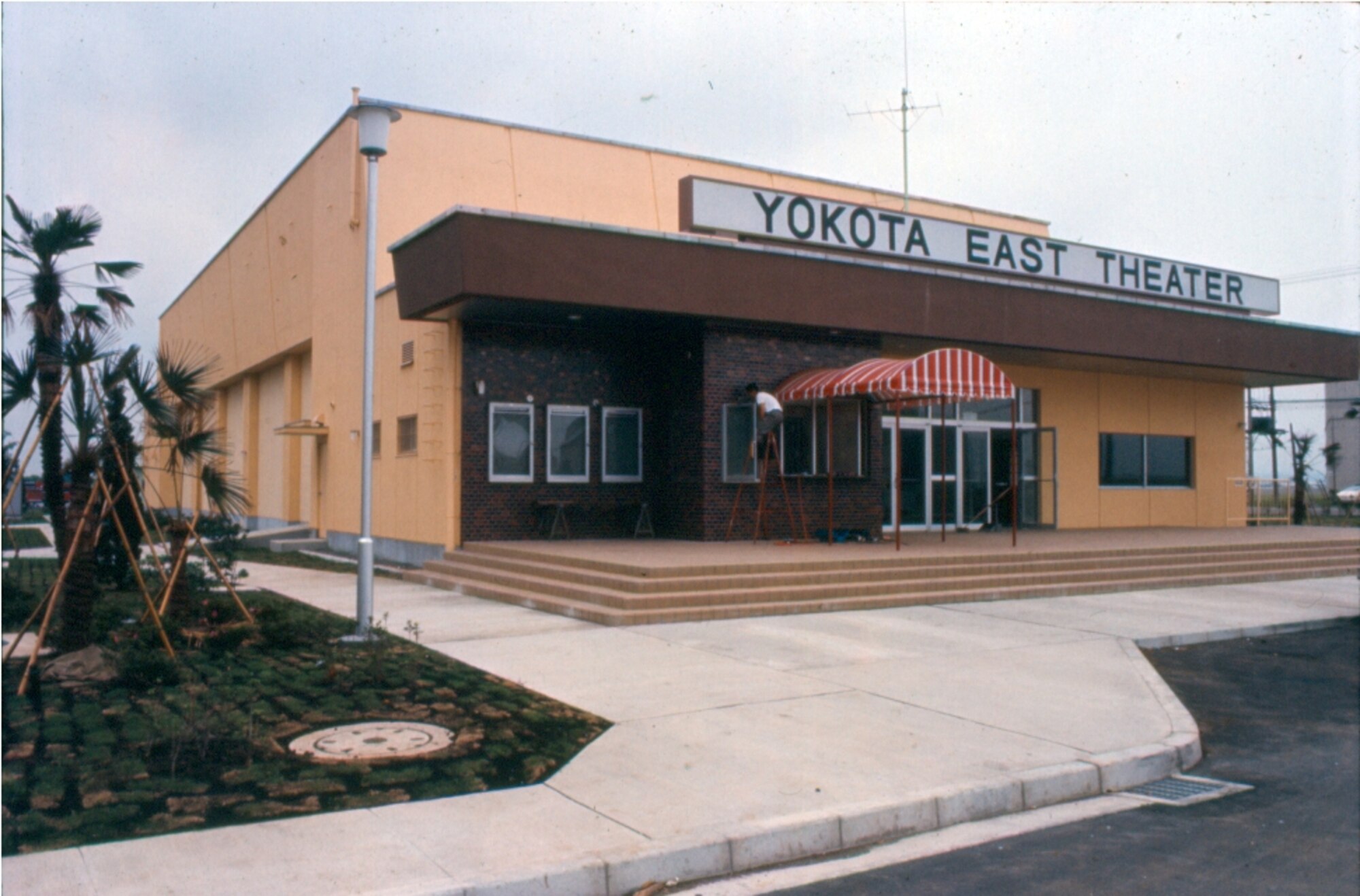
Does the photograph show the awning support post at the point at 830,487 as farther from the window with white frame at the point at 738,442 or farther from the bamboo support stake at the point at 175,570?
the bamboo support stake at the point at 175,570

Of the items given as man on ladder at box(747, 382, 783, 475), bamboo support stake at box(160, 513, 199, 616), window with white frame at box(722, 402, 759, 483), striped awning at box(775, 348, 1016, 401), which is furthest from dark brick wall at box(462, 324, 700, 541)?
bamboo support stake at box(160, 513, 199, 616)

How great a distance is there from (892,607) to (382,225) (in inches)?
545

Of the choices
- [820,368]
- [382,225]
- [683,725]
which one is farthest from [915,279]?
[683,725]

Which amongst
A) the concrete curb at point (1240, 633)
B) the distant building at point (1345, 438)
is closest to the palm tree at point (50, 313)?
the concrete curb at point (1240, 633)

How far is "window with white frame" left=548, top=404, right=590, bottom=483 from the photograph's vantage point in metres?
18.5

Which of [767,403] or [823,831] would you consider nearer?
[823,831]

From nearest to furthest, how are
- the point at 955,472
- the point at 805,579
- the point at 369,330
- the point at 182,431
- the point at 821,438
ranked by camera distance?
the point at 182,431
the point at 369,330
the point at 805,579
the point at 821,438
the point at 955,472

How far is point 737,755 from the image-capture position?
716cm

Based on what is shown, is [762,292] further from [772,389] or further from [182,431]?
[182,431]

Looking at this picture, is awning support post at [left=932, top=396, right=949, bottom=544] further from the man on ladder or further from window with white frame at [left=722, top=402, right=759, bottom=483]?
window with white frame at [left=722, top=402, right=759, bottom=483]

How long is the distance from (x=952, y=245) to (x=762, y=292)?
4885mm

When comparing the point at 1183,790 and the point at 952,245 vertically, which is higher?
the point at 952,245

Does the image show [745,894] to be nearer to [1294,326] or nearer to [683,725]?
[683,725]

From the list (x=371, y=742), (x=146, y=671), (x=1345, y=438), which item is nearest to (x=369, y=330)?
(x=146, y=671)
